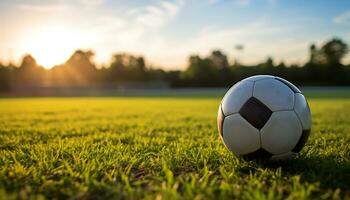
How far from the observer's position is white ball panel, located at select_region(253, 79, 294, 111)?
8.88ft

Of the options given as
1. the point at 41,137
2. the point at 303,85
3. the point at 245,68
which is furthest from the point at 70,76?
the point at 41,137

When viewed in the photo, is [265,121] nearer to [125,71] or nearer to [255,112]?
[255,112]

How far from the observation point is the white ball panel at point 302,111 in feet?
9.07

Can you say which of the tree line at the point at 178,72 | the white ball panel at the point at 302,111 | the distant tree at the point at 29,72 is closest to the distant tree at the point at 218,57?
the tree line at the point at 178,72

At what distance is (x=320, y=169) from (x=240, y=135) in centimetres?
71

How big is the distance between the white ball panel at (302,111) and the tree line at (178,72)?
5371 cm

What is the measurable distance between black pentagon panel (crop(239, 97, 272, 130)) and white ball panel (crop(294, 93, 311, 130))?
30 cm

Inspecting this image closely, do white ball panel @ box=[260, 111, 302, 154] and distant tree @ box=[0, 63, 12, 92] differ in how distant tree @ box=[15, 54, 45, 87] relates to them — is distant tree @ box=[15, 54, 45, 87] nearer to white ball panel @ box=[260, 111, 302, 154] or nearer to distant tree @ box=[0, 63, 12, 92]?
distant tree @ box=[0, 63, 12, 92]

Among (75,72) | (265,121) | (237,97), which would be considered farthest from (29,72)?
(265,121)

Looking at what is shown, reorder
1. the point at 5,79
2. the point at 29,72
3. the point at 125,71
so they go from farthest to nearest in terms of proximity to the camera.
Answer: the point at 29,72 → the point at 125,71 → the point at 5,79

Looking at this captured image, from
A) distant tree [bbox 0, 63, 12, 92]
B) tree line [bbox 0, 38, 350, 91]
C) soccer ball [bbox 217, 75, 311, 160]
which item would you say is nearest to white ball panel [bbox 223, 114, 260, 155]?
soccer ball [bbox 217, 75, 311, 160]

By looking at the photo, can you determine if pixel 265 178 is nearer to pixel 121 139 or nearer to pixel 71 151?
pixel 71 151

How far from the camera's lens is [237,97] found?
9.45 feet

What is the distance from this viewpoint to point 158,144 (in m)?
3.94
